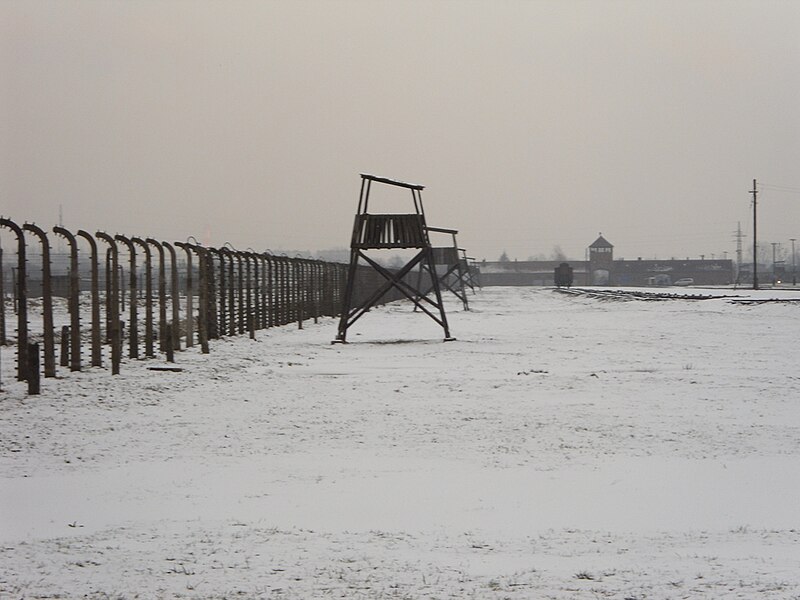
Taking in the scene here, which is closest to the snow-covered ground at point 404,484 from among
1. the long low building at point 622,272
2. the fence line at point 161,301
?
the fence line at point 161,301

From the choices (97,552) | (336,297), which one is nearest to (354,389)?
(97,552)

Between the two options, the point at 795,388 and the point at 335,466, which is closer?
the point at 335,466

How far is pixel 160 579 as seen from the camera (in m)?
4.98

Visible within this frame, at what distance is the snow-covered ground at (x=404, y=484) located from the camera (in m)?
5.06

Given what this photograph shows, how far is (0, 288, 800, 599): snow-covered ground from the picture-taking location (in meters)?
5.06

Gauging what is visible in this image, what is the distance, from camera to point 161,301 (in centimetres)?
1866

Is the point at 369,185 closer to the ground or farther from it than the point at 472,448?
farther from it

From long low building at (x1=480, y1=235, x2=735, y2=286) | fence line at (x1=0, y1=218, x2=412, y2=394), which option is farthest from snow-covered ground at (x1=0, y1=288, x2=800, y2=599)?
long low building at (x1=480, y1=235, x2=735, y2=286)

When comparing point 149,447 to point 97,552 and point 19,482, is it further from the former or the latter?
point 97,552

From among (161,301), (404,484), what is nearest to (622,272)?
(161,301)

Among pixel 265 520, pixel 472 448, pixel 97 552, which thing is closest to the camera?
pixel 97 552

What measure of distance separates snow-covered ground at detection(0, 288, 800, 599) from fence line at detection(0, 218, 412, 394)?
0.79 m

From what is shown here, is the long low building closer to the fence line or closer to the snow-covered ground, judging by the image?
the fence line

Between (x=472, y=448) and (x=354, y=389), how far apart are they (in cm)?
406
